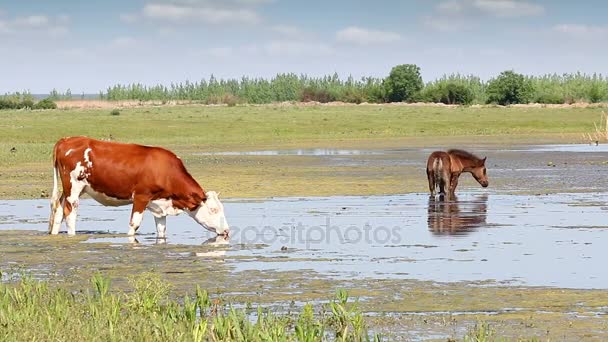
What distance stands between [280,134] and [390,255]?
1591 inches

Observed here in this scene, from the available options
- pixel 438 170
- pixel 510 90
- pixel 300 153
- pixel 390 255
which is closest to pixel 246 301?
pixel 390 255

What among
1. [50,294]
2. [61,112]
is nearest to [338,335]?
[50,294]

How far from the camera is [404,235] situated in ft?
62.6

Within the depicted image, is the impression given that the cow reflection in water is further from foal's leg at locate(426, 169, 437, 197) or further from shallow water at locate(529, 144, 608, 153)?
shallow water at locate(529, 144, 608, 153)

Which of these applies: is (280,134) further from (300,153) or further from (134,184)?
(134,184)

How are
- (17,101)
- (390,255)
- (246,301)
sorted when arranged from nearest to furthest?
(246,301) < (390,255) < (17,101)

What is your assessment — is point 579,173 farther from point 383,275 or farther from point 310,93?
point 310,93

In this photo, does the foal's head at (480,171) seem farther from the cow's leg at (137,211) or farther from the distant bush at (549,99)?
the distant bush at (549,99)

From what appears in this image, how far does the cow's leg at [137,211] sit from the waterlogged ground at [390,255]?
11.3 inches

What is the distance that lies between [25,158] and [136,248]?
2267cm

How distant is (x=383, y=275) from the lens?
48.6 feet

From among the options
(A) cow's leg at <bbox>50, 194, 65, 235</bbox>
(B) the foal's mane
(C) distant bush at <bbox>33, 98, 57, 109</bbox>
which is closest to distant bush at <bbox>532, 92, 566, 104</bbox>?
(C) distant bush at <bbox>33, 98, 57, 109</bbox>

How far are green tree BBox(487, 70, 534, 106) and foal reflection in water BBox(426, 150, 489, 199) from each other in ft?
189

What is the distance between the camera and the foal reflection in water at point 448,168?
84.7ft
